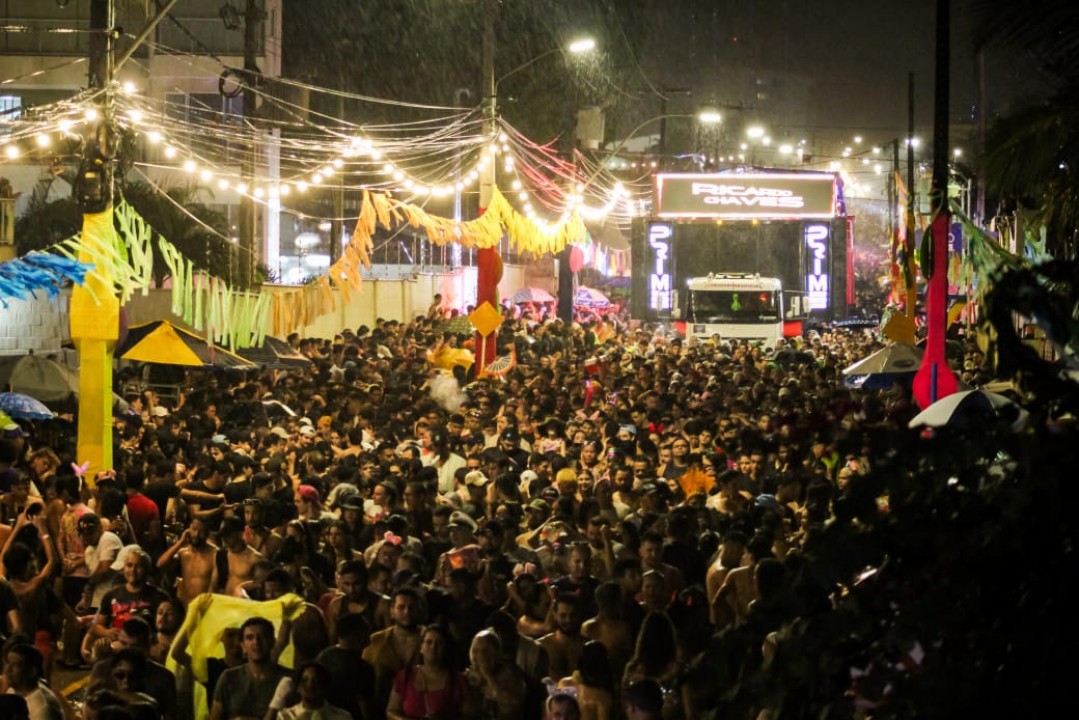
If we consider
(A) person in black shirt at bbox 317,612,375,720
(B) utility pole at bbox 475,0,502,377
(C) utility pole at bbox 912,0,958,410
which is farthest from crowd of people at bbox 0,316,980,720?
(B) utility pole at bbox 475,0,502,377

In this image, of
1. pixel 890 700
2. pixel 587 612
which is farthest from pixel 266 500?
pixel 890 700

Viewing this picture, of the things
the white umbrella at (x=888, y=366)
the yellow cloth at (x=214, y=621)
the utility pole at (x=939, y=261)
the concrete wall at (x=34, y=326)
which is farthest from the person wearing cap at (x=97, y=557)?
the concrete wall at (x=34, y=326)

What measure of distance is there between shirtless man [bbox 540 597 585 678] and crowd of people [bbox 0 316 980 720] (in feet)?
0.05

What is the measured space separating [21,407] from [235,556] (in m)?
8.46

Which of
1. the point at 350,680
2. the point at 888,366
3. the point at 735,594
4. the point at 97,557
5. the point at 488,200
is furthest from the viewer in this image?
the point at 488,200

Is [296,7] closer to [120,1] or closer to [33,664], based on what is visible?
[120,1]

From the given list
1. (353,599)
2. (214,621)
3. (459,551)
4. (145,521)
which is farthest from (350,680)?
(145,521)

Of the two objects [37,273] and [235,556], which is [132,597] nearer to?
[235,556]

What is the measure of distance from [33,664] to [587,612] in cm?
301

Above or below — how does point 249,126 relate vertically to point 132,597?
above

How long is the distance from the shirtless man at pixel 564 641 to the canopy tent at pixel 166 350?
1330cm

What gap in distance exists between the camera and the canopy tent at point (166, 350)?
848 inches

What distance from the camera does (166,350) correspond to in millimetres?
21625

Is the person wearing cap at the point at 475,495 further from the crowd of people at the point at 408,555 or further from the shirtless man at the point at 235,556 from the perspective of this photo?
the shirtless man at the point at 235,556
